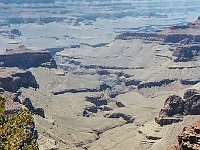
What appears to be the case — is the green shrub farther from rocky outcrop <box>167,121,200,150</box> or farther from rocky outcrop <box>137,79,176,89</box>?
rocky outcrop <box>137,79,176,89</box>

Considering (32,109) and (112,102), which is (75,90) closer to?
(112,102)

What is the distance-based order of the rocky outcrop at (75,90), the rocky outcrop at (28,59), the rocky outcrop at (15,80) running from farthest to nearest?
1. the rocky outcrop at (28,59)
2. the rocky outcrop at (75,90)
3. the rocky outcrop at (15,80)

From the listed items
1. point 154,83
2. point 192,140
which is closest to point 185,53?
point 154,83

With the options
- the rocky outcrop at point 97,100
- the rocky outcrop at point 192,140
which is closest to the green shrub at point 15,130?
the rocky outcrop at point 192,140

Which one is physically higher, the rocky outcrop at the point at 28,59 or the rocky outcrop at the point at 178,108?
the rocky outcrop at the point at 178,108

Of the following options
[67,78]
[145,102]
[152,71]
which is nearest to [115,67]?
[152,71]

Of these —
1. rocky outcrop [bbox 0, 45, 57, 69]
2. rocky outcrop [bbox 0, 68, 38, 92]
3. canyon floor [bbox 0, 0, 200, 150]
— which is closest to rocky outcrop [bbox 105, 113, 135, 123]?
canyon floor [bbox 0, 0, 200, 150]

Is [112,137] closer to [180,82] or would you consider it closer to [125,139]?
[125,139]

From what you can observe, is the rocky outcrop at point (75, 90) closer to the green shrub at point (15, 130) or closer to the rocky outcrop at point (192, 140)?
the rocky outcrop at point (192, 140)
